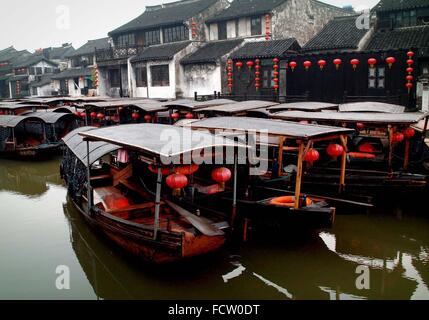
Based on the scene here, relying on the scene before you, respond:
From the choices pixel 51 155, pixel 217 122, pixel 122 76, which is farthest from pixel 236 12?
pixel 217 122

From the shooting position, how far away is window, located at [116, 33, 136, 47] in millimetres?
32809

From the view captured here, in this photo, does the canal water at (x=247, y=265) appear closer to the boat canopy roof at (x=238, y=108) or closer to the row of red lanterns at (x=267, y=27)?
the boat canopy roof at (x=238, y=108)

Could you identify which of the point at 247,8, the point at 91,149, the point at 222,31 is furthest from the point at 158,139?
the point at 222,31

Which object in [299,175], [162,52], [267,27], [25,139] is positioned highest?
[267,27]

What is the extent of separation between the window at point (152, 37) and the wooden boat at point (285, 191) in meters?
22.7

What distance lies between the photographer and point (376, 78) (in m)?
19.1

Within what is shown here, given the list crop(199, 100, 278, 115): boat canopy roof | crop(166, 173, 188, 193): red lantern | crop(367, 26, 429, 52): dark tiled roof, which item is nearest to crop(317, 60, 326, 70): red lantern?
crop(367, 26, 429, 52): dark tiled roof

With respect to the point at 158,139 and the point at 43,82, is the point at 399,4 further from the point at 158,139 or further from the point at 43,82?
the point at 43,82

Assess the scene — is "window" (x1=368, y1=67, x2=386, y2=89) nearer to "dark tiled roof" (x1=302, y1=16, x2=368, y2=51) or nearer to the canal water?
"dark tiled roof" (x1=302, y1=16, x2=368, y2=51)

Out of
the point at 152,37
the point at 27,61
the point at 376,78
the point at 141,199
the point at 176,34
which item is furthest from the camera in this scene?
the point at 27,61

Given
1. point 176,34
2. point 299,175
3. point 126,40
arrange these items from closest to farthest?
1. point 299,175
2. point 176,34
3. point 126,40

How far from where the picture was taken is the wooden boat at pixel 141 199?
6.71 m

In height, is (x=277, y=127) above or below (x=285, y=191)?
above

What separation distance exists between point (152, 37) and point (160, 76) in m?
4.46
